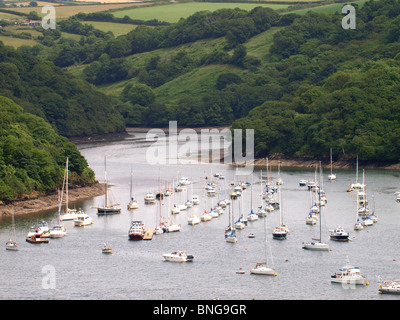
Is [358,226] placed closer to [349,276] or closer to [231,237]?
[231,237]

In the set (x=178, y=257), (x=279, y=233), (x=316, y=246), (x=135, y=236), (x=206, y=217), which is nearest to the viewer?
(x=178, y=257)

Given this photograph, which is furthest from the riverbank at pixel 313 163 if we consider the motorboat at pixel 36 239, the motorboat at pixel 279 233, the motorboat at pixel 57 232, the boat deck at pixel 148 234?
the motorboat at pixel 36 239

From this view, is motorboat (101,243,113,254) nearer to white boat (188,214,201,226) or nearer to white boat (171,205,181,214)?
white boat (188,214,201,226)

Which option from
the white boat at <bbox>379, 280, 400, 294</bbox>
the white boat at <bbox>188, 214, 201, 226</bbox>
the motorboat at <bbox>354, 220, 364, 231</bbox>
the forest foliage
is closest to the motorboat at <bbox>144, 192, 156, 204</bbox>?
the forest foliage

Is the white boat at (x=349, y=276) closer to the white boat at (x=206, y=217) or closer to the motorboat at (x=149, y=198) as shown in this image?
the white boat at (x=206, y=217)

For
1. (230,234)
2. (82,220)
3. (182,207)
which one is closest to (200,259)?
(230,234)

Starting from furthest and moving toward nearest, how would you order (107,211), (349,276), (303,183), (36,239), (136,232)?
1. (303,183)
2. (107,211)
3. (136,232)
4. (36,239)
5. (349,276)
